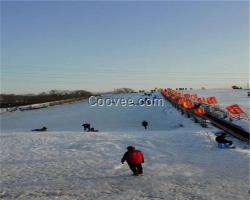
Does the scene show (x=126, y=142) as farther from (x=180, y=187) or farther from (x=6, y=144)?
(x=180, y=187)

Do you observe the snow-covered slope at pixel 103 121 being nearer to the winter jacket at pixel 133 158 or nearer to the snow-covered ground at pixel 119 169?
the snow-covered ground at pixel 119 169

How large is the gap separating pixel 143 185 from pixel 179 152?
7.00 meters

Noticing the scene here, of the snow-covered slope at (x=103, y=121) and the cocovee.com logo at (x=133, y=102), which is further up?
the cocovee.com logo at (x=133, y=102)

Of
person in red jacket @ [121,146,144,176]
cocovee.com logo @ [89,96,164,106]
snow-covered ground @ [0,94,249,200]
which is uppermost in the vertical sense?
cocovee.com logo @ [89,96,164,106]

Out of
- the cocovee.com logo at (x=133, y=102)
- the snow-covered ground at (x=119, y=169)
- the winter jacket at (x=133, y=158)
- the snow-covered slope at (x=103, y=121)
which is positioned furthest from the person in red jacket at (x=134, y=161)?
the cocovee.com logo at (x=133, y=102)

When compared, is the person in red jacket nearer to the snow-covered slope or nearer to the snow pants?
the snow pants

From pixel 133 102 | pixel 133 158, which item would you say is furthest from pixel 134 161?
pixel 133 102

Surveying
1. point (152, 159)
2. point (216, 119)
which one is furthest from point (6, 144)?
point (216, 119)

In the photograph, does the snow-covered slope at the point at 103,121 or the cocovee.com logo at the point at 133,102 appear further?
the cocovee.com logo at the point at 133,102

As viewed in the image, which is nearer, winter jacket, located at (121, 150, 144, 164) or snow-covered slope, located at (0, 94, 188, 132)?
winter jacket, located at (121, 150, 144, 164)

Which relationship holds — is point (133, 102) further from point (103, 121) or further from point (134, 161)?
point (134, 161)

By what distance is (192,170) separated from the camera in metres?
14.9

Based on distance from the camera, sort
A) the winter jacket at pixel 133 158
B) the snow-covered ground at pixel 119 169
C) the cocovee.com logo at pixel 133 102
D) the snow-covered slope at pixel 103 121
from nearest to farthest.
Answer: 1. the snow-covered ground at pixel 119 169
2. the winter jacket at pixel 133 158
3. the snow-covered slope at pixel 103 121
4. the cocovee.com logo at pixel 133 102

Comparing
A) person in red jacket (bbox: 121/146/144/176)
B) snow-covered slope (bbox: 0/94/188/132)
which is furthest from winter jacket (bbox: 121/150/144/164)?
snow-covered slope (bbox: 0/94/188/132)
